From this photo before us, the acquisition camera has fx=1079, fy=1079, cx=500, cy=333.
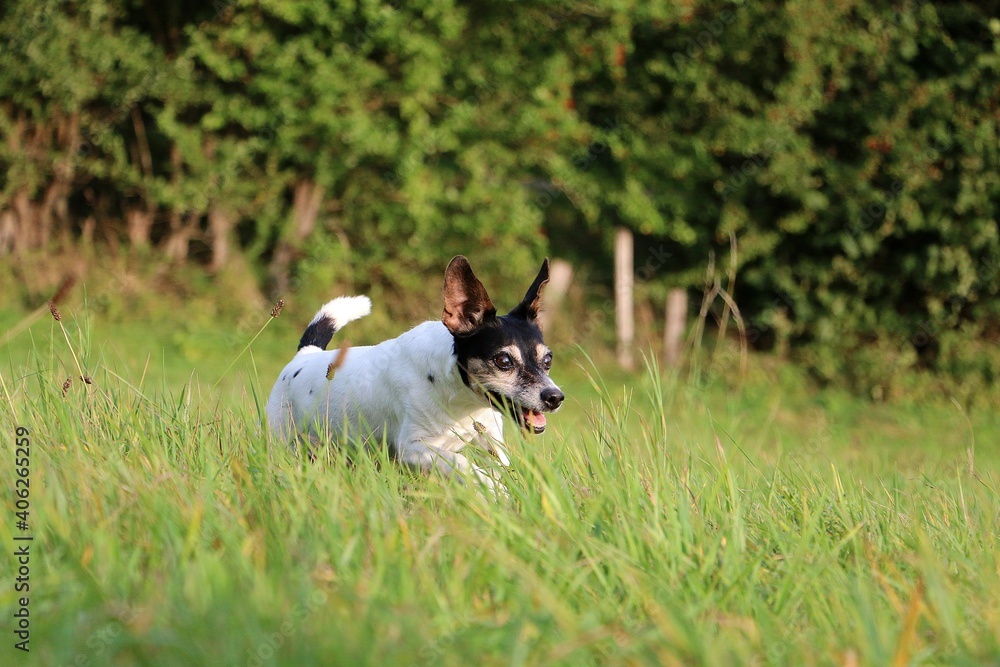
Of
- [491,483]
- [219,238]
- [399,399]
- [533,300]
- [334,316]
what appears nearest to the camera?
[491,483]

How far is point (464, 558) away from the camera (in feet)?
9.52

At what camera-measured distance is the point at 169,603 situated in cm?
252

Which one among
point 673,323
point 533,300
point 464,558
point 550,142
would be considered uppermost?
point 550,142

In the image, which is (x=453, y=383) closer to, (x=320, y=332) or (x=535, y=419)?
(x=535, y=419)

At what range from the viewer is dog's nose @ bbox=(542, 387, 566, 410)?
432 centimetres

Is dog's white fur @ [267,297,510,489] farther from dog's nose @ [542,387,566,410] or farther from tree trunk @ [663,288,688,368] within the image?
tree trunk @ [663,288,688,368]

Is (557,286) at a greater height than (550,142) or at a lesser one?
lesser

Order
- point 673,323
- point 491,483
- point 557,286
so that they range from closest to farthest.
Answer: point 491,483
point 557,286
point 673,323

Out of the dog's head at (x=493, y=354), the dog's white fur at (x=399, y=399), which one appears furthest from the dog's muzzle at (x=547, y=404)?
the dog's white fur at (x=399, y=399)

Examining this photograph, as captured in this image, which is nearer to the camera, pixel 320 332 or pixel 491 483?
pixel 491 483

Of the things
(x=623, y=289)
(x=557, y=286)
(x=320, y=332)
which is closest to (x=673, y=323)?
(x=623, y=289)

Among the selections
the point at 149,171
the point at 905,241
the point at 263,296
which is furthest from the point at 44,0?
the point at 905,241

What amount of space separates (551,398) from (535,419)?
0.11 m

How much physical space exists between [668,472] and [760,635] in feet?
2.96
